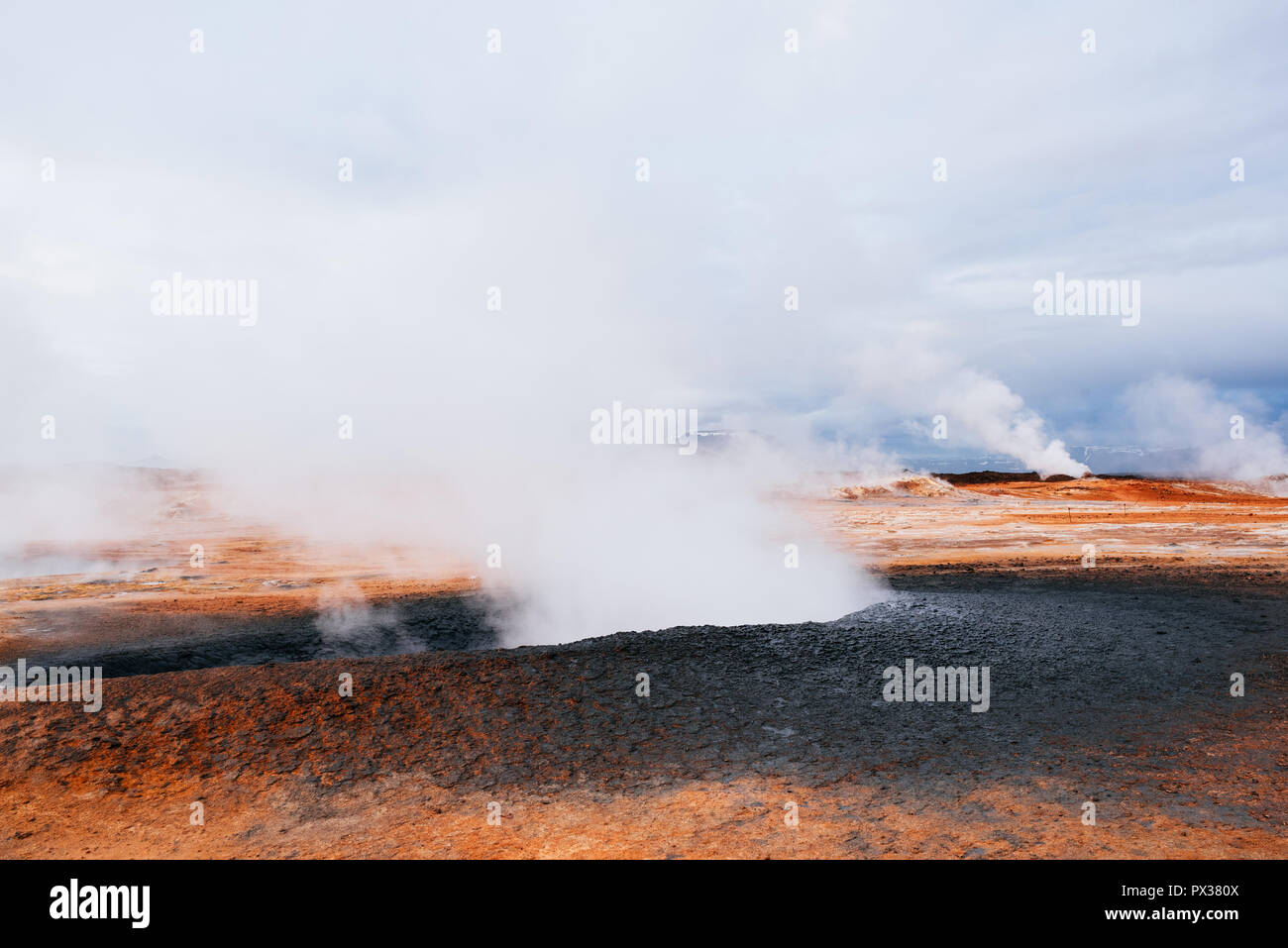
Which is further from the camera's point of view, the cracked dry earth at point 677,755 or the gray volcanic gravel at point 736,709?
the gray volcanic gravel at point 736,709

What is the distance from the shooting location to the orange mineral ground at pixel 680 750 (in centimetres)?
484

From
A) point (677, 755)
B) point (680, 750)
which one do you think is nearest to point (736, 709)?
point (680, 750)

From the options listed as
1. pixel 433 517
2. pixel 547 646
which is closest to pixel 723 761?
pixel 547 646

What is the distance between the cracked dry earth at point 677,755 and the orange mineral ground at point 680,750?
0.03 metres

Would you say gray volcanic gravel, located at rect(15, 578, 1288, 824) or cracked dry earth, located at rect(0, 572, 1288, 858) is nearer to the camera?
cracked dry earth, located at rect(0, 572, 1288, 858)

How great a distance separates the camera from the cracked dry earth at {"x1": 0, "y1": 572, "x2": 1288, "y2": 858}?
4828 millimetres

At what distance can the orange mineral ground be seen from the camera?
484 cm

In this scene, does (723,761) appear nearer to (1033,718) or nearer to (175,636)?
(1033,718)

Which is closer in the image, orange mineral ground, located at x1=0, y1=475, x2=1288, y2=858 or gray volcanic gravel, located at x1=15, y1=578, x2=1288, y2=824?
orange mineral ground, located at x1=0, y1=475, x2=1288, y2=858

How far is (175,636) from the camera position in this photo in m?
10.6

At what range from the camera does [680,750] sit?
6.30 meters

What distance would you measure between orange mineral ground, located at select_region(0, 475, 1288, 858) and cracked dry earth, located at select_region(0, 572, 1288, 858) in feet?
0.09

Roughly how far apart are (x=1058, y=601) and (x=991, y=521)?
19949 millimetres

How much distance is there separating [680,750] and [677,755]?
4.3 inches
